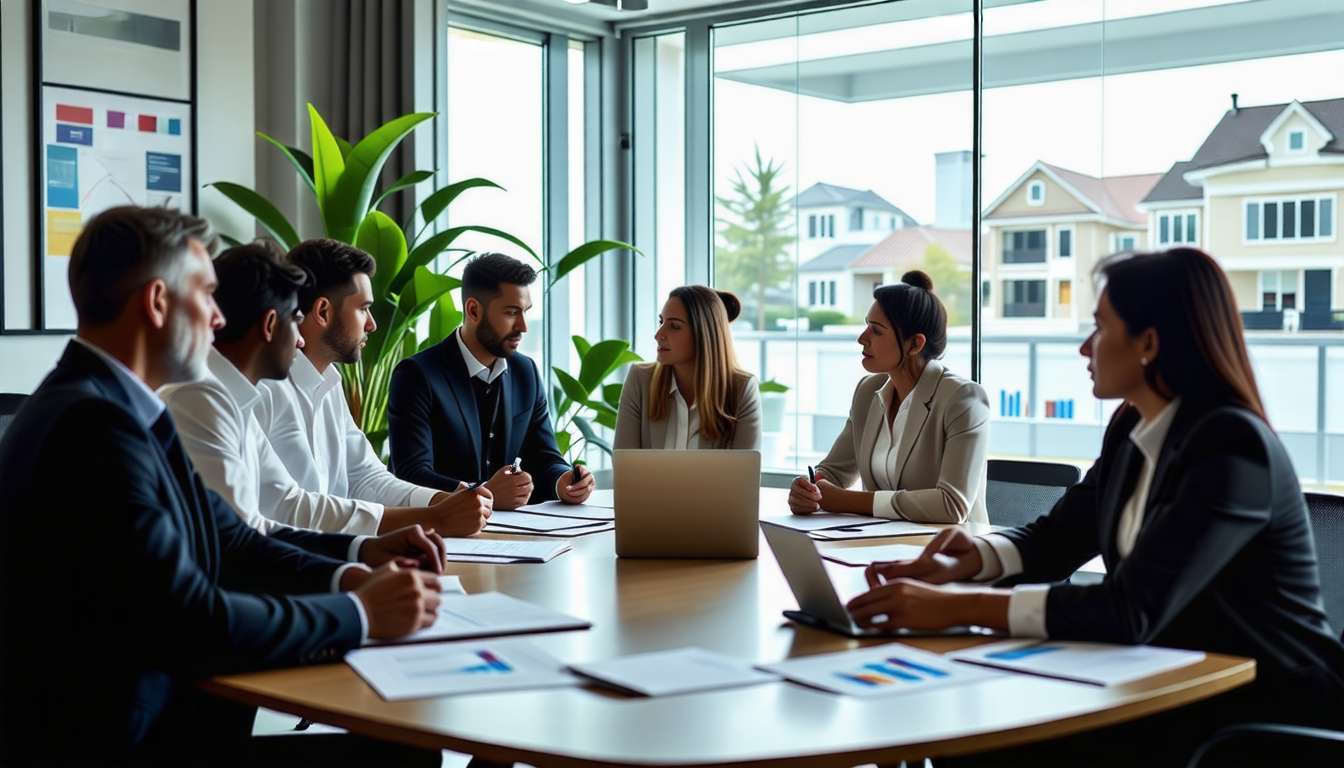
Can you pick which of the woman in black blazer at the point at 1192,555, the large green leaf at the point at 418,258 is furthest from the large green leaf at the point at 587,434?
the woman in black blazer at the point at 1192,555

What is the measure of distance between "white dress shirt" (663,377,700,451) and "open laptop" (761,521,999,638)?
6.02ft

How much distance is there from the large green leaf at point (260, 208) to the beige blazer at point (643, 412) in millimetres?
1497

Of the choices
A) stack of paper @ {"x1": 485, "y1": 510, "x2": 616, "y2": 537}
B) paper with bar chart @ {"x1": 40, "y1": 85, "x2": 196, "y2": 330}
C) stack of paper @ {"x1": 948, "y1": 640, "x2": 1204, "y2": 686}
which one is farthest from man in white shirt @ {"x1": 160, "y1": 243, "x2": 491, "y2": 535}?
paper with bar chart @ {"x1": 40, "y1": 85, "x2": 196, "y2": 330}

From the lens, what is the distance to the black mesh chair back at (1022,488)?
319 cm

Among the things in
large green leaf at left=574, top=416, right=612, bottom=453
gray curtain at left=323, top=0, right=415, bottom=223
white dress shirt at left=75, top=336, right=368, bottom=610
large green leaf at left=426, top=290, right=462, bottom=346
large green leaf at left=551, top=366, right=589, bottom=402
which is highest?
gray curtain at left=323, top=0, right=415, bottom=223

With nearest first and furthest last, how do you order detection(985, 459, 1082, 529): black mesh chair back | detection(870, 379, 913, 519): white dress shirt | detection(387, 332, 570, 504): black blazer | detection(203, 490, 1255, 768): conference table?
detection(203, 490, 1255, 768): conference table, detection(985, 459, 1082, 529): black mesh chair back, detection(870, 379, 913, 519): white dress shirt, detection(387, 332, 570, 504): black blazer

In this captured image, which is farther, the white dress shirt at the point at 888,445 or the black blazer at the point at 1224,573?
the white dress shirt at the point at 888,445

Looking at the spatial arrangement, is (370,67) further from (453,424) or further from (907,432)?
(907,432)

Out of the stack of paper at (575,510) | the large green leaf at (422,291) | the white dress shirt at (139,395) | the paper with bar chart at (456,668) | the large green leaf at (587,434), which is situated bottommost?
the paper with bar chart at (456,668)

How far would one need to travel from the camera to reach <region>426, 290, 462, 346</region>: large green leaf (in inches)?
184

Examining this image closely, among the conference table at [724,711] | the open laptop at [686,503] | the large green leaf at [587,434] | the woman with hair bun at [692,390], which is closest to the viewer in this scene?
the conference table at [724,711]

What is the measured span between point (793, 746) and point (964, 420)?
2067 millimetres

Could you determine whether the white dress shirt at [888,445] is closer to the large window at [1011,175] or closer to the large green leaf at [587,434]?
the large window at [1011,175]

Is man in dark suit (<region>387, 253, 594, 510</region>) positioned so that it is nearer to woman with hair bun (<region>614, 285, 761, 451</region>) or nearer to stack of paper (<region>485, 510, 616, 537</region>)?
woman with hair bun (<region>614, 285, 761, 451</region>)
